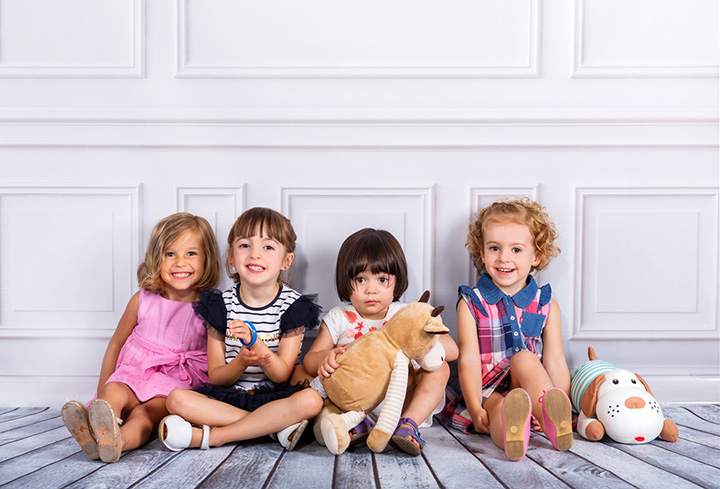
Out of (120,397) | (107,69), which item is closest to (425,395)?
(120,397)

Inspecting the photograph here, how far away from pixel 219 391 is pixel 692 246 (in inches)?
60.9

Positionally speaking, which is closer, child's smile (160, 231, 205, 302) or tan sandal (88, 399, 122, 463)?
tan sandal (88, 399, 122, 463)

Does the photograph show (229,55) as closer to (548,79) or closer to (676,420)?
(548,79)

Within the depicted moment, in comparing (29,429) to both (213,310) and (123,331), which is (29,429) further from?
(213,310)

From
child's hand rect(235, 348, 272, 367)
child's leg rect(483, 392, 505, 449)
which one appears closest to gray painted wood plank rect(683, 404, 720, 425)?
child's leg rect(483, 392, 505, 449)

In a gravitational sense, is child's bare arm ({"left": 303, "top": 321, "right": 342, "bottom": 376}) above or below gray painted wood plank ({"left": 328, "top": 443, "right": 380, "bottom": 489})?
above

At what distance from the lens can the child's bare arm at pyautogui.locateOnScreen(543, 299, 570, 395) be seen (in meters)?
1.42

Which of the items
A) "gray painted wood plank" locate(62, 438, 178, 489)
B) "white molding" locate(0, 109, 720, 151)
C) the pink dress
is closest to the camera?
"gray painted wood plank" locate(62, 438, 178, 489)

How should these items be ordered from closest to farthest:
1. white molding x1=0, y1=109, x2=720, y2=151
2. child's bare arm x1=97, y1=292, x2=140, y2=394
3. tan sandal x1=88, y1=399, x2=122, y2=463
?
tan sandal x1=88, y1=399, x2=122, y2=463, child's bare arm x1=97, y1=292, x2=140, y2=394, white molding x1=0, y1=109, x2=720, y2=151

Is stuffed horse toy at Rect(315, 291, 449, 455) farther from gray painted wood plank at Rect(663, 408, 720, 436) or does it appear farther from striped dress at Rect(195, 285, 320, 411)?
gray painted wood plank at Rect(663, 408, 720, 436)

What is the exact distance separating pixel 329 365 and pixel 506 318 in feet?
1.83

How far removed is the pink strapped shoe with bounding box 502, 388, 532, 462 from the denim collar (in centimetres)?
39

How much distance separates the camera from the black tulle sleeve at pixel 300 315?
1.36 m

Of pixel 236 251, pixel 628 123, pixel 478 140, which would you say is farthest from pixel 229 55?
pixel 628 123
